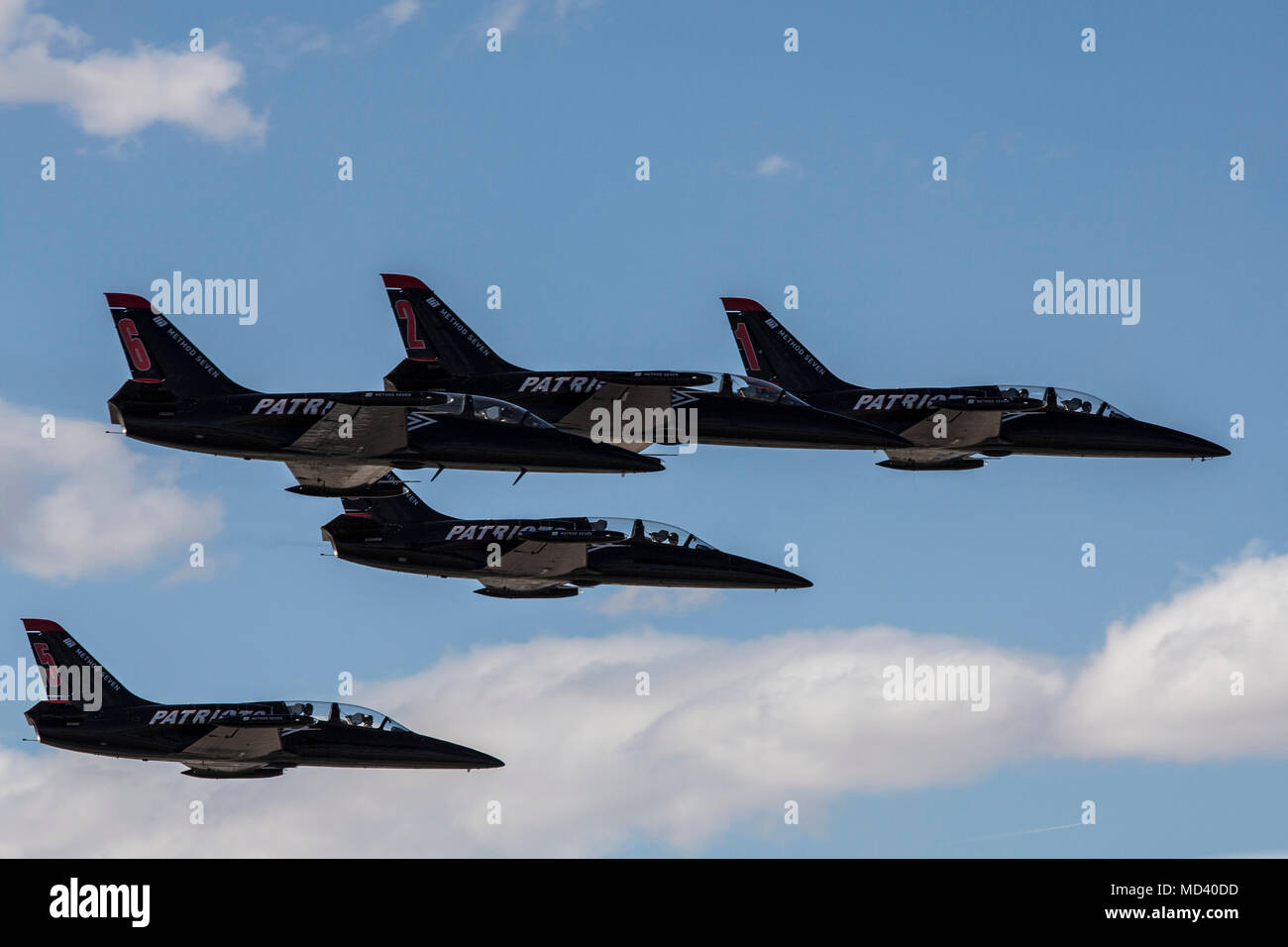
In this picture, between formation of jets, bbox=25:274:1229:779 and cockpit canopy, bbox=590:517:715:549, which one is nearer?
formation of jets, bbox=25:274:1229:779

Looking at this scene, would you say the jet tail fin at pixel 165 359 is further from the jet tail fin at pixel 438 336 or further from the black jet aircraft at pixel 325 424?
the jet tail fin at pixel 438 336

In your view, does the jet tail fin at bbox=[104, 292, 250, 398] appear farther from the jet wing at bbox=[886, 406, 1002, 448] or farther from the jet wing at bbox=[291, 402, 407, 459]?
the jet wing at bbox=[886, 406, 1002, 448]

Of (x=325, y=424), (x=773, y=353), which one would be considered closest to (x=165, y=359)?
(x=325, y=424)

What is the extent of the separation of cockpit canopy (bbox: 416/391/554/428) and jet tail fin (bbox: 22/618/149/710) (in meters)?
21.4

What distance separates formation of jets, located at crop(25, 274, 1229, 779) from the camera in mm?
58344

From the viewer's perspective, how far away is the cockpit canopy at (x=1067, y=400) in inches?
2675

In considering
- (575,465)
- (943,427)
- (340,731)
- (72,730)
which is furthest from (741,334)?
(72,730)

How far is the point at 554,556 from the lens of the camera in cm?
6688

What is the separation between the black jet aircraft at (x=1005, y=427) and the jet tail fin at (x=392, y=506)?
1506cm

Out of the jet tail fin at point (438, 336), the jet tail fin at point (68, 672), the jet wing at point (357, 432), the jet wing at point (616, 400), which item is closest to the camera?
the jet wing at point (357, 432)

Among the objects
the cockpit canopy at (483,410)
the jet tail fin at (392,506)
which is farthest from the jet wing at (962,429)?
the jet tail fin at (392,506)

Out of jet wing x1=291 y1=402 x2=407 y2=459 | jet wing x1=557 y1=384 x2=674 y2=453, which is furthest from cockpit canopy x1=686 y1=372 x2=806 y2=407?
jet wing x1=291 y1=402 x2=407 y2=459

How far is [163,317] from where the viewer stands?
60688mm

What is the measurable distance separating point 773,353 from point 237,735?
23.0 meters
